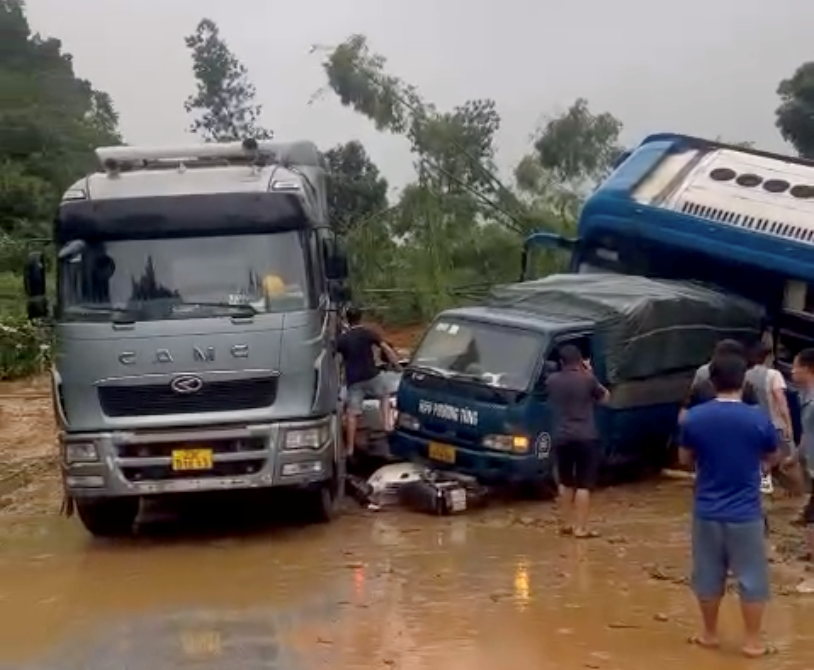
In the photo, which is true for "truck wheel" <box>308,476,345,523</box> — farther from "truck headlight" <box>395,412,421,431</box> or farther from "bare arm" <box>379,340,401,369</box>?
"bare arm" <box>379,340,401,369</box>

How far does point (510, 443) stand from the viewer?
13.5m

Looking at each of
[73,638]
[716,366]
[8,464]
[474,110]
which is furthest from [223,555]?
[474,110]

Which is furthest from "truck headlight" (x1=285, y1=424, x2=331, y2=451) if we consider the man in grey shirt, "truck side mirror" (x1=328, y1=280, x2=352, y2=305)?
the man in grey shirt

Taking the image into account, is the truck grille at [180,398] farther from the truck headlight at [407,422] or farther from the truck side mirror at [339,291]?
the truck headlight at [407,422]

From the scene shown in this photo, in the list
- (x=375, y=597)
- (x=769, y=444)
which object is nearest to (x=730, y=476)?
(x=769, y=444)

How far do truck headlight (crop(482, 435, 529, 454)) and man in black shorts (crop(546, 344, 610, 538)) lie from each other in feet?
3.29

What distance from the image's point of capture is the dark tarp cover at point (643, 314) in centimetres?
1447

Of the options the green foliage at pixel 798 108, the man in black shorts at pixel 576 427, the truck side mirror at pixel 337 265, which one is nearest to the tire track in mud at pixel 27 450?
the truck side mirror at pixel 337 265

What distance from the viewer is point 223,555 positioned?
1203cm

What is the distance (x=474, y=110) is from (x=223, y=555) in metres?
24.5

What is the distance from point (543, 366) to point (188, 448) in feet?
11.4

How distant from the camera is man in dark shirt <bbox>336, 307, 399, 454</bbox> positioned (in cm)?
1442

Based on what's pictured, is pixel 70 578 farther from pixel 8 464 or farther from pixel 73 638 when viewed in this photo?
pixel 8 464

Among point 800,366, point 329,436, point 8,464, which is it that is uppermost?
point 800,366
